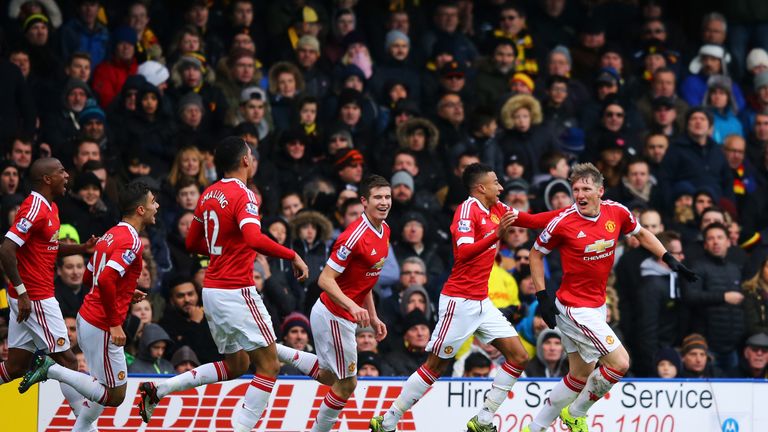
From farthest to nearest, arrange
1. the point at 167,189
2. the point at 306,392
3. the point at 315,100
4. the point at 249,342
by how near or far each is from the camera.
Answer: the point at 315,100 → the point at 167,189 → the point at 306,392 → the point at 249,342

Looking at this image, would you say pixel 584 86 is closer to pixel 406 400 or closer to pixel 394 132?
pixel 394 132

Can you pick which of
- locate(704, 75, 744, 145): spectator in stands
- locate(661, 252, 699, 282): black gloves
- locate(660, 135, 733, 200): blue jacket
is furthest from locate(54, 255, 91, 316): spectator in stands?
locate(704, 75, 744, 145): spectator in stands

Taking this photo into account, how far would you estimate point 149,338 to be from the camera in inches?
592

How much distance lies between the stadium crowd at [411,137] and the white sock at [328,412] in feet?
6.90

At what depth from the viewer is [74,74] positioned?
1816 cm

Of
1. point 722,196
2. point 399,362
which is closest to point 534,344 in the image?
point 399,362

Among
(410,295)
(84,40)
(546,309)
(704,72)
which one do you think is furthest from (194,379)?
(704,72)

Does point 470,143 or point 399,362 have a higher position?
point 470,143

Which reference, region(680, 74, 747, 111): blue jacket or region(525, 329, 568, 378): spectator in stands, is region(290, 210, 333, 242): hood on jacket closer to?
region(525, 329, 568, 378): spectator in stands

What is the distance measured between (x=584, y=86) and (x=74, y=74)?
695cm

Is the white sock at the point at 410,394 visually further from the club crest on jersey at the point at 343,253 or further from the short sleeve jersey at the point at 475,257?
the club crest on jersey at the point at 343,253

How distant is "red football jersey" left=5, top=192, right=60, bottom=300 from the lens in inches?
526

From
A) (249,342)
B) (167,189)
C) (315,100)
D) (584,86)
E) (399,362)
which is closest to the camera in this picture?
(249,342)

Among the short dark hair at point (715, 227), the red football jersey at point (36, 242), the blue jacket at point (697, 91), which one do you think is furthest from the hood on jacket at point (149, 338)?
the blue jacket at point (697, 91)
